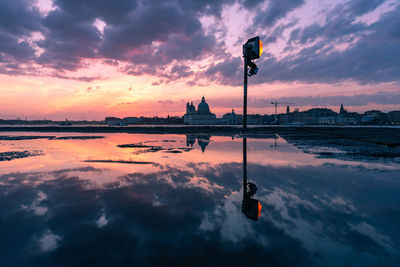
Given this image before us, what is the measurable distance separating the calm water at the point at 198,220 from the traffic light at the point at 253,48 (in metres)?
24.7

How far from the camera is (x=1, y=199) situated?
6945 mm

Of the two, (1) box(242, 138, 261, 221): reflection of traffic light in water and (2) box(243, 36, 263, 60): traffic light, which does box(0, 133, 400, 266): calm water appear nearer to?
(1) box(242, 138, 261, 221): reflection of traffic light in water

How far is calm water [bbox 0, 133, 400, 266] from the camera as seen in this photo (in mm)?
3850

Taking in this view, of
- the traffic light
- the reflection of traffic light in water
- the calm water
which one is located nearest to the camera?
the calm water

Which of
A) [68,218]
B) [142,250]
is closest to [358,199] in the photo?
[142,250]

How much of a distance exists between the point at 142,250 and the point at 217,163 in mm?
8839

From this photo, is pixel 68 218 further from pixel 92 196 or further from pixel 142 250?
pixel 142 250

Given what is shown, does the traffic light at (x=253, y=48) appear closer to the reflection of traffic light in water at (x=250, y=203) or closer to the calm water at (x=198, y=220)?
the calm water at (x=198, y=220)

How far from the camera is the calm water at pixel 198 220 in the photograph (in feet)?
12.6

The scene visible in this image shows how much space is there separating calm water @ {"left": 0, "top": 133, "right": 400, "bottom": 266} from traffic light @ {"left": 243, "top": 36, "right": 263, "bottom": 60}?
81.2 feet

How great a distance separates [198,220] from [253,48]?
3050 cm

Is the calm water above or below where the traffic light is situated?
below

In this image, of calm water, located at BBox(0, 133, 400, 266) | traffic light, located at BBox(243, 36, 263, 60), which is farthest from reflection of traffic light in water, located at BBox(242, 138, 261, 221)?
traffic light, located at BBox(243, 36, 263, 60)

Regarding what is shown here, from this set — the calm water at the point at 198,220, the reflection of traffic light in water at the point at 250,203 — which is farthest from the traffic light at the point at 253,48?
the reflection of traffic light in water at the point at 250,203
